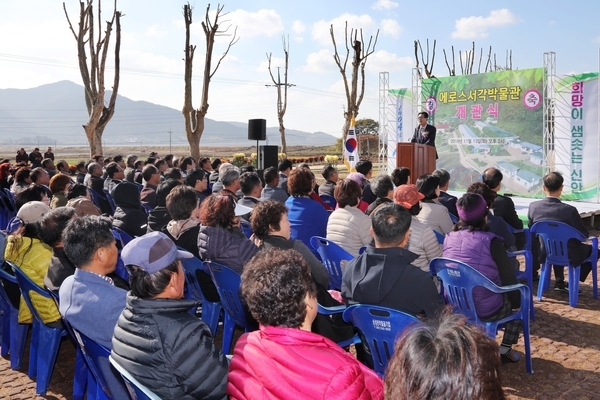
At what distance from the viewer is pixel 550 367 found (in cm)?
368

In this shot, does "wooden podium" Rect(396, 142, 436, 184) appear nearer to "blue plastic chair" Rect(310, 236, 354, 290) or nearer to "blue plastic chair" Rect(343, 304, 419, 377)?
"blue plastic chair" Rect(310, 236, 354, 290)

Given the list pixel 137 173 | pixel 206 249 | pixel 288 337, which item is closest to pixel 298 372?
pixel 288 337

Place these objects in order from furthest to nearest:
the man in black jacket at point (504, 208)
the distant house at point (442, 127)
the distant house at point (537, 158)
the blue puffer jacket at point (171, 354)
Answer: the distant house at point (442, 127)
the distant house at point (537, 158)
the man in black jacket at point (504, 208)
the blue puffer jacket at point (171, 354)

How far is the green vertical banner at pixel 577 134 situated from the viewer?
1027cm

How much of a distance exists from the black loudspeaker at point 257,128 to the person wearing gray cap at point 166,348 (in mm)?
10856

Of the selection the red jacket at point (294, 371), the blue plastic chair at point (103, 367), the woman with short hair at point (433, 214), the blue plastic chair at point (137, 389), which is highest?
the woman with short hair at point (433, 214)

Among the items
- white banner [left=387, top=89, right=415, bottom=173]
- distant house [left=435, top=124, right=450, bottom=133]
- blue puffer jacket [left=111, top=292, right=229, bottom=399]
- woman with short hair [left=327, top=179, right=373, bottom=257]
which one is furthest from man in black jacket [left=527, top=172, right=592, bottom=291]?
white banner [left=387, top=89, right=415, bottom=173]

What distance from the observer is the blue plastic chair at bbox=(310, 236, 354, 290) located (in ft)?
13.0

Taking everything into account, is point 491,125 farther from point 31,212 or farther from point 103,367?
point 103,367

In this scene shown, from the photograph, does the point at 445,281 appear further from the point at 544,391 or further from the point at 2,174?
the point at 2,174

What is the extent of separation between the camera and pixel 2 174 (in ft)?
28.4

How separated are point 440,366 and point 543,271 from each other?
4752mm

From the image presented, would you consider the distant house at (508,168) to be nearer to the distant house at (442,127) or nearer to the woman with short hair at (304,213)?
the distant house at (442,127)

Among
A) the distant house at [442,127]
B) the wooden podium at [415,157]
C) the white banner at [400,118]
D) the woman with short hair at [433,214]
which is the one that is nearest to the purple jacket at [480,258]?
the woman with short hair at [433,214]
